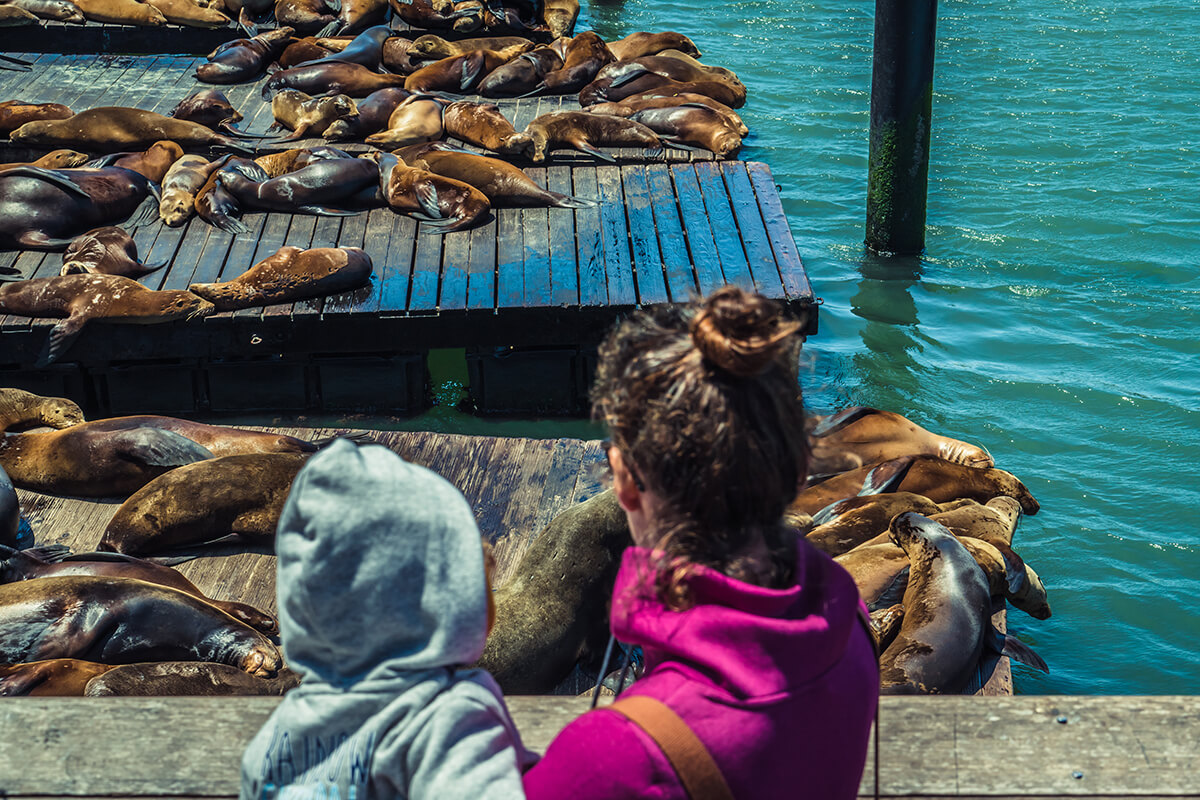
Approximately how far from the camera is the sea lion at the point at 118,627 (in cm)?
343

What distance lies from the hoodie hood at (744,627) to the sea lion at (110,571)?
2.77 metres

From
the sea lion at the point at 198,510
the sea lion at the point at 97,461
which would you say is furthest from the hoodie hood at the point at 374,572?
the sea lion at the point at 97,461

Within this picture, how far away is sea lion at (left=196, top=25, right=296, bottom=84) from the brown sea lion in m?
4.64

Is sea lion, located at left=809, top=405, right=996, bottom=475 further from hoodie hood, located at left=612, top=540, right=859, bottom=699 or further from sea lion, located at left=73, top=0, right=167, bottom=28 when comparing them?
sea lion, located at left=73, top=0, right=167, bottom=28

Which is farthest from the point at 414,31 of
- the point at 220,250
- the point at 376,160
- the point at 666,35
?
the point at 220,250

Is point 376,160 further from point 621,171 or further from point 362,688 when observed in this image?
point 362,688

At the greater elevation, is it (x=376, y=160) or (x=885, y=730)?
(x=885, y=730)

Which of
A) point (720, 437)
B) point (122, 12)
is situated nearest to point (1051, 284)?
point (720, 437)

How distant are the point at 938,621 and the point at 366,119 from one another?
20.7 ft

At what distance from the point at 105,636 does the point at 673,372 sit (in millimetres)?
2830

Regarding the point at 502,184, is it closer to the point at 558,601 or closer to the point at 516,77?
the point at 516,77

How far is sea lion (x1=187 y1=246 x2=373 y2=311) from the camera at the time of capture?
6.14 m

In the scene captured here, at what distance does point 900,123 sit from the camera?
8031mm

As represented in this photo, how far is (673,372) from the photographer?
1267 mm
